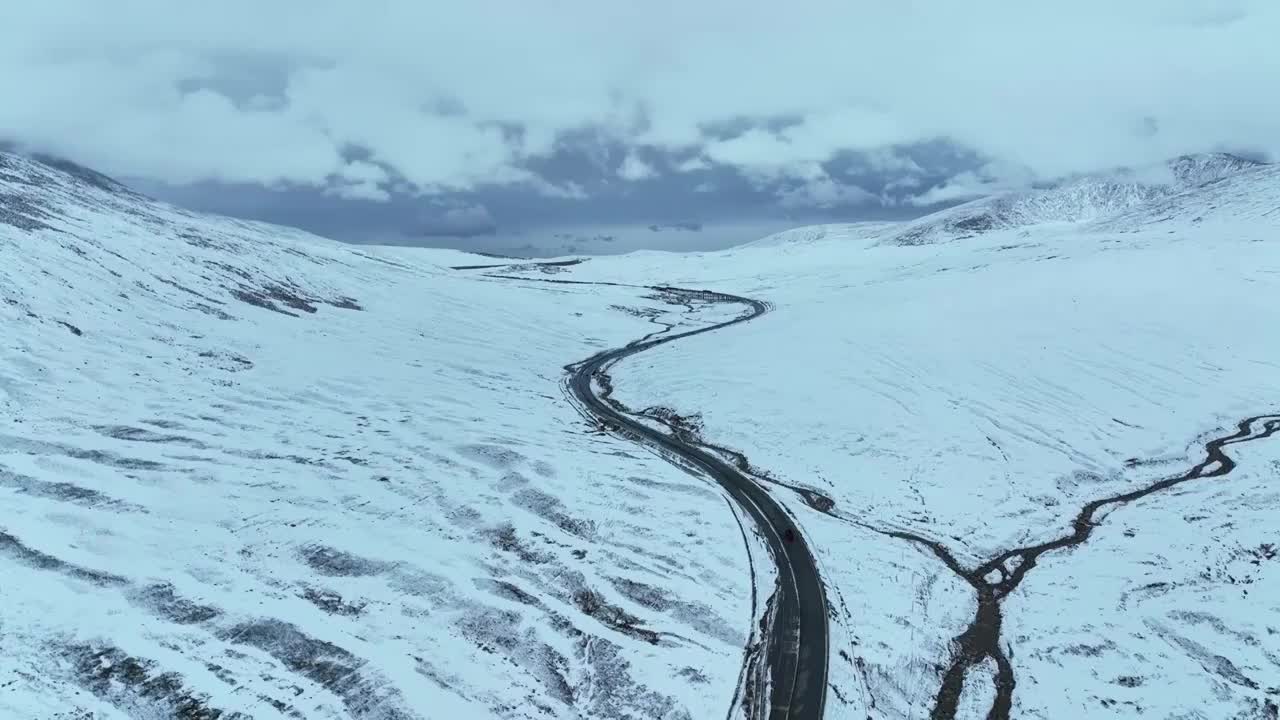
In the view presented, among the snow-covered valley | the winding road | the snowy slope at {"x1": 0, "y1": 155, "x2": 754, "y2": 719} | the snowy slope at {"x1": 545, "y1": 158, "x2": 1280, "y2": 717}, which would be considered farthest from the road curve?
the snowy slope at {"x1": 0, "y1": 155, "x2": 754, "y2": 719}

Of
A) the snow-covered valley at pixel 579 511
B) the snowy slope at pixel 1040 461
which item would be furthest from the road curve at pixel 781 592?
the snowy slope at pixel 1040 461

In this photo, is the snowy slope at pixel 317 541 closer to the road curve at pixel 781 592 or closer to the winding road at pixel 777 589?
the winding road at pixel 777 589

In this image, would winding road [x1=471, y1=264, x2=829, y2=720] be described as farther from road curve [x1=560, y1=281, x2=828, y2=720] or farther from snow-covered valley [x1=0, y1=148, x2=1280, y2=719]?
snow-covered valley [x1=0, y1=148, x2=1280, y2=719]

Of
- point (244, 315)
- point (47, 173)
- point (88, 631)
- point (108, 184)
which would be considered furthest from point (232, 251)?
point (108, 184)

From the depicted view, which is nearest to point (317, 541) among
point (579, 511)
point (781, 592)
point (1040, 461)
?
point (579, 511)

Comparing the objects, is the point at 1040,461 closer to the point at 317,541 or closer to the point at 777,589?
the point at 777,589

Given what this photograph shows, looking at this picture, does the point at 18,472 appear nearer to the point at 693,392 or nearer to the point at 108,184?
the point at 693,392
